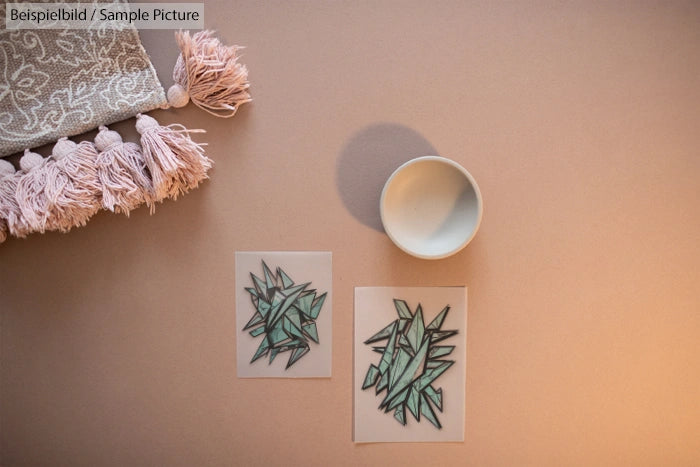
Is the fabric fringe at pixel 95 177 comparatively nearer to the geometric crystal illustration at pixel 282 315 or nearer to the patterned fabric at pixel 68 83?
the patterned fabric at pixel 68 83

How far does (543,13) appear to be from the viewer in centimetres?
90

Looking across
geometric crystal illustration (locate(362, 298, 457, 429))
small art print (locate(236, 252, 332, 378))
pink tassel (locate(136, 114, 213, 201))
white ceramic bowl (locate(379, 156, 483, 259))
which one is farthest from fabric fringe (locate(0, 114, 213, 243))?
geometric crystal illustration (locate(362, 298, 457, 429))

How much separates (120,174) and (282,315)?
0.40 m

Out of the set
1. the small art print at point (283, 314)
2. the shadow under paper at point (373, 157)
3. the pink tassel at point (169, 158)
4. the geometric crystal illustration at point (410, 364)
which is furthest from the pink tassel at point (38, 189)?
the geometric crystal illustration at point (410, 364)

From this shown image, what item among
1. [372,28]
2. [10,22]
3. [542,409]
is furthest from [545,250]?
[10,22]

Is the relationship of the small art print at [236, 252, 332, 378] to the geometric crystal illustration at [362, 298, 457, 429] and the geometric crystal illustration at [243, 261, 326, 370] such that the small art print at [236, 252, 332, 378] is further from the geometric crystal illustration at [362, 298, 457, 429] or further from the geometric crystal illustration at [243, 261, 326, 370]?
the geometric crystal illustration at [362, 298, 457, 429]

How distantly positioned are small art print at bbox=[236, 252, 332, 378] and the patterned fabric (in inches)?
14.4

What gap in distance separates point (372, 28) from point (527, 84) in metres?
0.32

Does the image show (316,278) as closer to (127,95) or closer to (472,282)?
(472,282)

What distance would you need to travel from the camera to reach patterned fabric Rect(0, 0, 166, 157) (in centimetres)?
86

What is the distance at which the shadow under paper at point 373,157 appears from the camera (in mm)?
913

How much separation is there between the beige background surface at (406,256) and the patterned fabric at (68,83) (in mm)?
57

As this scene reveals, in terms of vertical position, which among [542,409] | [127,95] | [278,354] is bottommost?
[542,409]

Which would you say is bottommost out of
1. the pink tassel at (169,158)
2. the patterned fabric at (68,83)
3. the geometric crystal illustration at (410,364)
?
the geometric crystal illustration at (410,364)
